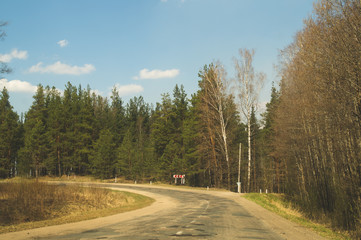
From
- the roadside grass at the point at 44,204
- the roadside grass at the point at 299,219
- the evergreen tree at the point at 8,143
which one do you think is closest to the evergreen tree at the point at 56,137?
the evergreen tree at the point at 8,143

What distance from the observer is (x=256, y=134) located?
43000mm

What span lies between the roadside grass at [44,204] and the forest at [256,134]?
591 centimetres

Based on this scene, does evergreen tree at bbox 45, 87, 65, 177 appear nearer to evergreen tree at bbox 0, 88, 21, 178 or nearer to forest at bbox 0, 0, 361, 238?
forest at bbox 0, 0, 361, 238

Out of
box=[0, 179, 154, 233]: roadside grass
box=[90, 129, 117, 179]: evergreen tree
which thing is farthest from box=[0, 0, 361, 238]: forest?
box=[0, 179, 154, 233]: roadside grass

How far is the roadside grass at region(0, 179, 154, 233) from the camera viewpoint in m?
11.6

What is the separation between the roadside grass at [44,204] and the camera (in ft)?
38.1

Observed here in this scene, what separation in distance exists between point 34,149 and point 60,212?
39.1m

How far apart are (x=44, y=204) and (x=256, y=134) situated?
115ft

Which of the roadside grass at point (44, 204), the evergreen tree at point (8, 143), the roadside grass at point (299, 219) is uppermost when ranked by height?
the evergreen tree at point (8, 143)

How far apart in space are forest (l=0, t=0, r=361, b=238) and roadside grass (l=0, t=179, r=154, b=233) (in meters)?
5.91

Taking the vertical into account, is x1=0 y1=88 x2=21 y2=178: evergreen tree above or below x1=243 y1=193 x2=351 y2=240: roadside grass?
above

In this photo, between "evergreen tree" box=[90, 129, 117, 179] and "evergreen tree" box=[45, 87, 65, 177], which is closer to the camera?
"evergreen tree" box=[90, 129, 117, 179]

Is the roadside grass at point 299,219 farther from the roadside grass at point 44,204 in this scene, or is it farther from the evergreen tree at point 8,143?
the evergreen tree at point 8,143

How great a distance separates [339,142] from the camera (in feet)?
40.8
